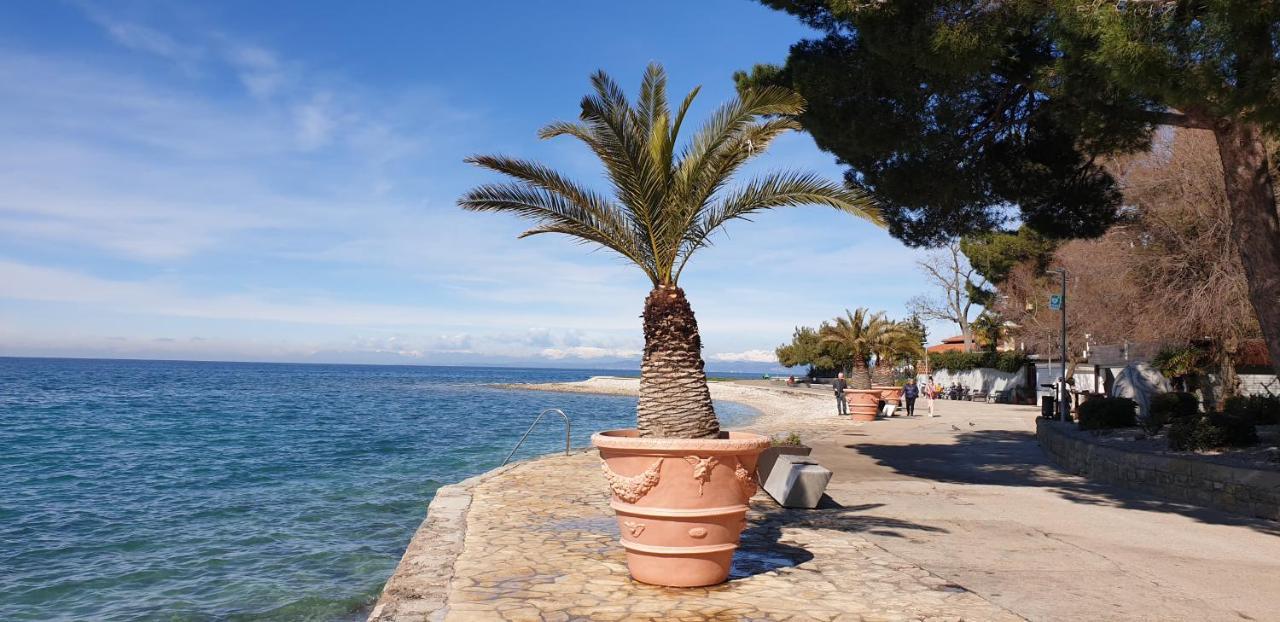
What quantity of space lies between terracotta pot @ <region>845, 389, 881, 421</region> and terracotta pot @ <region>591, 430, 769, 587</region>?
2346cm

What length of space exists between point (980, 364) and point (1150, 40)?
4109 centimetres

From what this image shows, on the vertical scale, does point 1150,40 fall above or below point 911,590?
above

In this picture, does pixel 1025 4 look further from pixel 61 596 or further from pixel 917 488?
pixel 61 596

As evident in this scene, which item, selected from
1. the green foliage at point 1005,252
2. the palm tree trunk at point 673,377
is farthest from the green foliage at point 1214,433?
the green foliage at point 1005,252

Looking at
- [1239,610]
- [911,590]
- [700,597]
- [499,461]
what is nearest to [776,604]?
[700,597]

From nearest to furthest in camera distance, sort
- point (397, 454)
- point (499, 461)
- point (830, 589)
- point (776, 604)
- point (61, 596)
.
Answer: point (776, 604), point (830, 589), point (61, 596), point (499, 461), point (397, 454)

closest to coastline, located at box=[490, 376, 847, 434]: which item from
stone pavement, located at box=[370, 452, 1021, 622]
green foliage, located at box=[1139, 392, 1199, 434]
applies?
green foliage, located at box=[1139, 392, 1199, 434]

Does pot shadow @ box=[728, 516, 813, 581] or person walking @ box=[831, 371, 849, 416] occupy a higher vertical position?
person walking @ box=[831, 371, 849, 416]

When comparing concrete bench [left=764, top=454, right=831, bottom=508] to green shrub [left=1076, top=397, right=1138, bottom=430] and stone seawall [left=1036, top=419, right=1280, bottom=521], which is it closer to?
stone seawall [left=1036, top=419, right=1280, bottom=521]

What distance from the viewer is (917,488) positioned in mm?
12102

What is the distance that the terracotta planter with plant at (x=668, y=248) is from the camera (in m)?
5.78

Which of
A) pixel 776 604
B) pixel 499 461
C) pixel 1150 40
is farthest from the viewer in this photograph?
pixel 499 461

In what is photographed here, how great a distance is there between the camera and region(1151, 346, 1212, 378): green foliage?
20484 mm

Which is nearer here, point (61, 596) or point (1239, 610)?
point (1239, 610)
